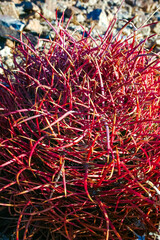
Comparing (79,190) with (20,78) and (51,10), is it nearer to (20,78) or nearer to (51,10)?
(20,78)

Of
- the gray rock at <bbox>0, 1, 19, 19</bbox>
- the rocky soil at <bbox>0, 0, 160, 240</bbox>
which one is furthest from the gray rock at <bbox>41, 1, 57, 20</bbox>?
the gray rock at <bbox>0, 1, 19, 19</bbox>

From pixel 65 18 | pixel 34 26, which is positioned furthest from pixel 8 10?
pixel 65 18

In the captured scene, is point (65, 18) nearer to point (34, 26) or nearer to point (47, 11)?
point (47, 11)

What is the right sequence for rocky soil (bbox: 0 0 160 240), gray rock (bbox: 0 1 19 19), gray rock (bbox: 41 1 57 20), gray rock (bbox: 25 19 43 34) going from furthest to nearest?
gray rock (bbox: 41 1 57 20), gray rock (bbox: 0 1 19 19), gray rock (bbox: 25 19 43 34), rocky soil (bbox: 0 0 160 240)

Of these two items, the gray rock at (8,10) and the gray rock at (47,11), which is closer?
the gray rock at (8,10)

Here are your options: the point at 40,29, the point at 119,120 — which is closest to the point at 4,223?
the point at 119,120

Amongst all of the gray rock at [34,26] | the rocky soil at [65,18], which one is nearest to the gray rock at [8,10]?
the rocky soil at [65,18]

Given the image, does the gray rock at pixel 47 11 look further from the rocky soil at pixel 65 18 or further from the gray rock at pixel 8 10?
the gray rock at pixel 8 10

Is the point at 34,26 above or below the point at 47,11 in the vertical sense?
below

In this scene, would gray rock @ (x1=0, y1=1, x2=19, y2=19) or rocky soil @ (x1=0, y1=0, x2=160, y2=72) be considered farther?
gray rock @ (x1=0, y1=1, x2=19, y2=19)

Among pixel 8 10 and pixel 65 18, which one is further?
pixel 65 18

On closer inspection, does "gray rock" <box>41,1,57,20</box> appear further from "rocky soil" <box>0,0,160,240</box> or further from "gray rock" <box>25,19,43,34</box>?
"gray rock" <box>25,19,43,34</box>

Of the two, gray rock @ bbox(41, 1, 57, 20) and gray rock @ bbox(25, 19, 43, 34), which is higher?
gray rock @ bbox(41, 1, 57, 20)

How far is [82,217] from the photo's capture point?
76 centimetres
